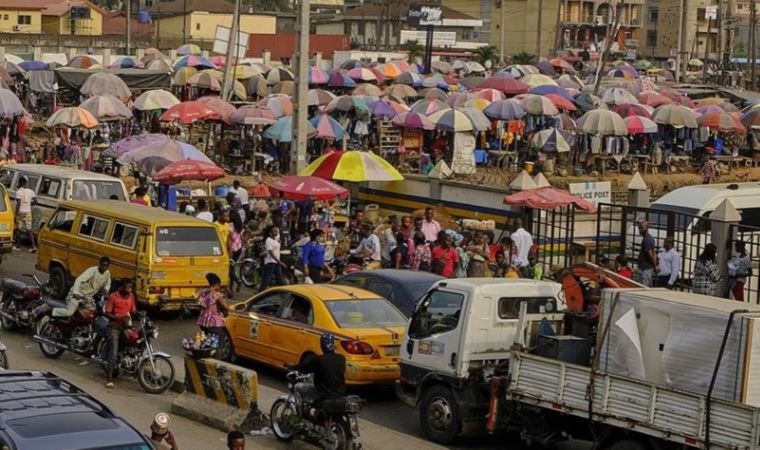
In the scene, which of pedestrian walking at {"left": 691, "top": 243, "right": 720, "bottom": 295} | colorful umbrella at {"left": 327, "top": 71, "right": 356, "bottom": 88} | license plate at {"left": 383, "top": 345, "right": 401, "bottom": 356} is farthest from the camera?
colorful umbrella at {"left": 327, "top": 71, "right": 356, "bottom": 88}

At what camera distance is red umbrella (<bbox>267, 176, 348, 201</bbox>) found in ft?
76.5

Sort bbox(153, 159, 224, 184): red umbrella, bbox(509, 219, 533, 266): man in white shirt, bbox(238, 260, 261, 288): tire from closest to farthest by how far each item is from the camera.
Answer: bbox(509, 219, 533, 266): man in white shirt < bbox(238, 260, 261, 288): tire < bbox(153, 159, 224, 184): red umbrella

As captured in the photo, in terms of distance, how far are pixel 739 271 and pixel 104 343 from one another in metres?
9.07

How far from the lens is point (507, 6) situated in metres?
114

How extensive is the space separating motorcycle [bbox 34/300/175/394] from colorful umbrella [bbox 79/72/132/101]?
23189 millimetres

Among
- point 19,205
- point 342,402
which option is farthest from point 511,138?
point 342,402

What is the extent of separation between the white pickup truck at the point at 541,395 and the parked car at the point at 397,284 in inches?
109

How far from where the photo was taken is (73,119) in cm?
3334

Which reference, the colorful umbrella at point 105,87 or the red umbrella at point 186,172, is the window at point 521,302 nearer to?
the red umbrella at point 186,172

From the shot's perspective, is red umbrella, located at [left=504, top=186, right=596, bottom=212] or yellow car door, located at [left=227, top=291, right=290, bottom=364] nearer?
yellow car door, located at [left=227, top=291, right=290, bottom=364]

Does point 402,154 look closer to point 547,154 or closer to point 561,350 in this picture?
point 547,154

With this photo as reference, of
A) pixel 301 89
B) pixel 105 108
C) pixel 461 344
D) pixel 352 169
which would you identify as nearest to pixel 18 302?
pixel 461 344

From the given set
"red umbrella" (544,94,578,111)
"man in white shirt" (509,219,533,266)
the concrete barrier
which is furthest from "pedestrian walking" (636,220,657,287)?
"red umbrella" (544,94,578,111)

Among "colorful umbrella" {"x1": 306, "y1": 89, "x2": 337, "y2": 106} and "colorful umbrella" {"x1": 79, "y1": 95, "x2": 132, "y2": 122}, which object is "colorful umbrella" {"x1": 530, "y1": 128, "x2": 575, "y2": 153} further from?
"colorful umbrella" {"x1": 79, "y1": 95, "x2": 132, "y2": 122}
